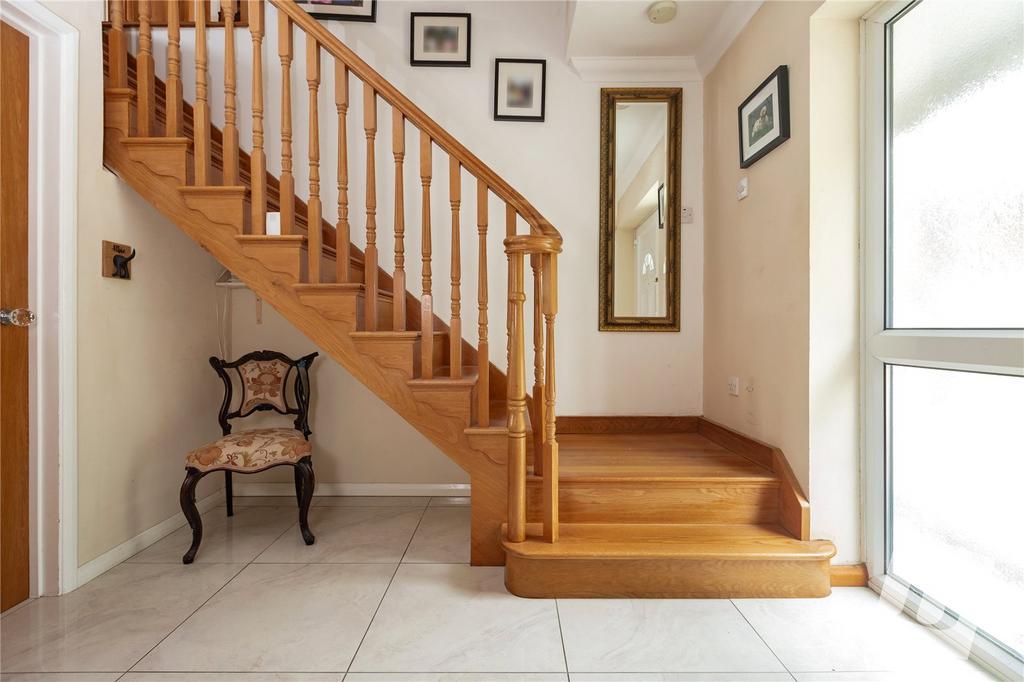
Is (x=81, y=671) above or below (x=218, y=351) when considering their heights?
below

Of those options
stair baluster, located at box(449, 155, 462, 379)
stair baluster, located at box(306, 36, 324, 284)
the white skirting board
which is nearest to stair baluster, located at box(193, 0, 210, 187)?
stair baluster, located at box(306, 36, 324, 284)

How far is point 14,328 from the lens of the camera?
173cm

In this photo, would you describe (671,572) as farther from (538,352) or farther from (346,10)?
(346,10)

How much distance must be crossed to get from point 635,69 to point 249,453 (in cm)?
298

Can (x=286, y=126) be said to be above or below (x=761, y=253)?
above

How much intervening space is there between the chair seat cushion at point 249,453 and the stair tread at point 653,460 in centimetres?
125

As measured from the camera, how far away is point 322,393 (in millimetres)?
2926

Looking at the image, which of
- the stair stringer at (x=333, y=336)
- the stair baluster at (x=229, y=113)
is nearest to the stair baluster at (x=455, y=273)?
the stair stringer at (x=333, y=336)

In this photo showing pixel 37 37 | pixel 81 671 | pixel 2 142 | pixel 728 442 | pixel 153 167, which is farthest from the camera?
pixel 728 442

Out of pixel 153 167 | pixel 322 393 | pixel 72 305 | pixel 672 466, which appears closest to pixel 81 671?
pixel 72 305

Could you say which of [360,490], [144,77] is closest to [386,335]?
[360,490]

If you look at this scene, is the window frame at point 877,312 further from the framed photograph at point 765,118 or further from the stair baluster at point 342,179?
the stair baluster at point 342,179

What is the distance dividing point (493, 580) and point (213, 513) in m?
1.78

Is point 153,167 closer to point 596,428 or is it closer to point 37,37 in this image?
point 37,37
